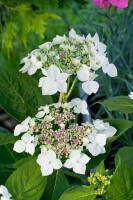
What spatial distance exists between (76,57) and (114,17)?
1.80ft

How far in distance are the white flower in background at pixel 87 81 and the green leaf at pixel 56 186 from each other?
165 mm

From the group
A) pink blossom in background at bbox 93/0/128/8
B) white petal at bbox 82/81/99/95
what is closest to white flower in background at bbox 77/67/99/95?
white petal at bbox 82/81/99/95

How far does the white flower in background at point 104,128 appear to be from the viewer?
91cm

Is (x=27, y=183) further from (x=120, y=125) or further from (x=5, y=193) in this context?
(x=120, y=125)

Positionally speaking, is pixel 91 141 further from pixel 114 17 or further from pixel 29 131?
pixel 114 17

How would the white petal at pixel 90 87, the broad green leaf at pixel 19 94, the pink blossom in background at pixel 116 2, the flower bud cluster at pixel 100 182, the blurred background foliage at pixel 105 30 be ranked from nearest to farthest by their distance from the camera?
the flower bud cluster at pixel 100 182
the white petal at pixel 90 87
the broad green leaf at pixel 19 94
the pink blossom in background at pixel 116 2
the blurred background foliage at pixel 105 30

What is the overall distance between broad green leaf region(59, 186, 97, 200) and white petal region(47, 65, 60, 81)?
0.62ft

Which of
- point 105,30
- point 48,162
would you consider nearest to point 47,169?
point 48,162

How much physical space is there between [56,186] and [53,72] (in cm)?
22

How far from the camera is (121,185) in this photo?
848 millimetres

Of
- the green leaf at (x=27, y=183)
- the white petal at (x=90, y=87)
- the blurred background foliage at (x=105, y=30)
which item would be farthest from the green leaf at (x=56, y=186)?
the blurred background foliage at (x=105, y=30)

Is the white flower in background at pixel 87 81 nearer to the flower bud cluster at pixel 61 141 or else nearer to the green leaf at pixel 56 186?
the flower bud cluster at pixel 61 141

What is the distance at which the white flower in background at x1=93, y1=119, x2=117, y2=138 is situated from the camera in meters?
0.91

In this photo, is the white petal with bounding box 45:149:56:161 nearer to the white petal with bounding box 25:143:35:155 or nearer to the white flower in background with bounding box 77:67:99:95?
the white petal with bounding box 25:143:35:155
